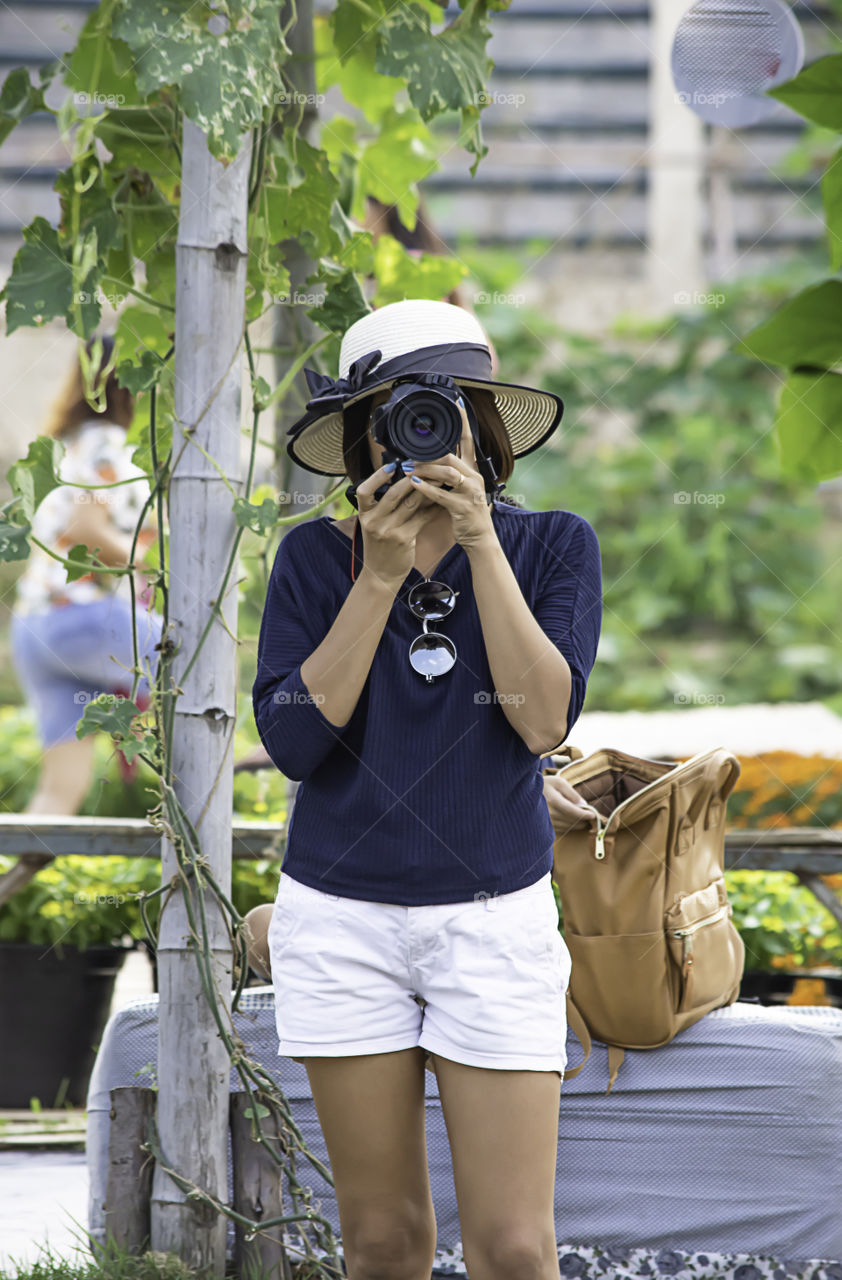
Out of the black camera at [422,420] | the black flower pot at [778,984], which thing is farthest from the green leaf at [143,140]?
the black flower pot at [778,984]

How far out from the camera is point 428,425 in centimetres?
107

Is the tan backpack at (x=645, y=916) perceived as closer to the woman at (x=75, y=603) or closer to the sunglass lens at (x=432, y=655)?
the sunglass lens at (x=432, y=655)

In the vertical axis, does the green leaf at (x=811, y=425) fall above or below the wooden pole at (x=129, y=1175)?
above

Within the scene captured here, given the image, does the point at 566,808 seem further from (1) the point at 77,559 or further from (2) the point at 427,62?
(2) the point at 427,62

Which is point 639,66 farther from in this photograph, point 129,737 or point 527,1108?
point 527,1108

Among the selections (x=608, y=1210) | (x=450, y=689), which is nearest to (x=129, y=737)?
(x=450, y=689)

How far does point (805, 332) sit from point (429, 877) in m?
0.75

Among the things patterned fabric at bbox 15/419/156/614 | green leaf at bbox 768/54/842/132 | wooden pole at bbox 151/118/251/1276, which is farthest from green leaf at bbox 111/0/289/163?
patterned fabric at bbox 15/419/156/614

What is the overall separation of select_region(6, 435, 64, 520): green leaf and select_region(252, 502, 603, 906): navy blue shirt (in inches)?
18.6

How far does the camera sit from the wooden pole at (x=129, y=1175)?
1.54m

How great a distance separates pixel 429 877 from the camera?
1.07m

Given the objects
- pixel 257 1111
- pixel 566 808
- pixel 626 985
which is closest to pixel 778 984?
pixel 626 985

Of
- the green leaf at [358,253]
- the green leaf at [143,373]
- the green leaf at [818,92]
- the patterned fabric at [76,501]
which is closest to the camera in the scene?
the green leaf at [818,92]

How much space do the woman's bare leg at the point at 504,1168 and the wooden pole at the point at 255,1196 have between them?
58cm
